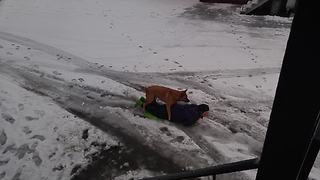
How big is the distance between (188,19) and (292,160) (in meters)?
8.16

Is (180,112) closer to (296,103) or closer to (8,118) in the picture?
(8,118)

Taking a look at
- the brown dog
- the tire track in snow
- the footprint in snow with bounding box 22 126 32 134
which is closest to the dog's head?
the brown dog

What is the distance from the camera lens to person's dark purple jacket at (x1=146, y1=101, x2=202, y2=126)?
5.05 metres

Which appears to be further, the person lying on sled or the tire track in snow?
the tire track in snow

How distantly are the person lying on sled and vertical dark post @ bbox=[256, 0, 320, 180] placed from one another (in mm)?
3395

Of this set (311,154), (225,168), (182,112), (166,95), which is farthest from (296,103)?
(166,95)

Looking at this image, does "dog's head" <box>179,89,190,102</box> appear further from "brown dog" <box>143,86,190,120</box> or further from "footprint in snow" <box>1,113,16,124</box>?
"footprint in snow" <box>1,113,16,124</box>

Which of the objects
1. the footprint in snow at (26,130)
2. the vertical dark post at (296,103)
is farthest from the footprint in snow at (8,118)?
the vertical dark post at (296,103)

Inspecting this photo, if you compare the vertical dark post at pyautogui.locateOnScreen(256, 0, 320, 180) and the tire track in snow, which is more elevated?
the vertical dark post at pyautogui.locateOnScreen(256, 0, 320, 180)

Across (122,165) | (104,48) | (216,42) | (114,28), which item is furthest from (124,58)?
(122,165)

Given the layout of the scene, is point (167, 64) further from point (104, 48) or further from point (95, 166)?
point (95, 166)

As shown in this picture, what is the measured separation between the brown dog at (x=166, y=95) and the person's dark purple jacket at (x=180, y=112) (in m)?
0.07

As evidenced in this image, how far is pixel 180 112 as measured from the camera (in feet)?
16.7

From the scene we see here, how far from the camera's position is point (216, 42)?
7.95m
